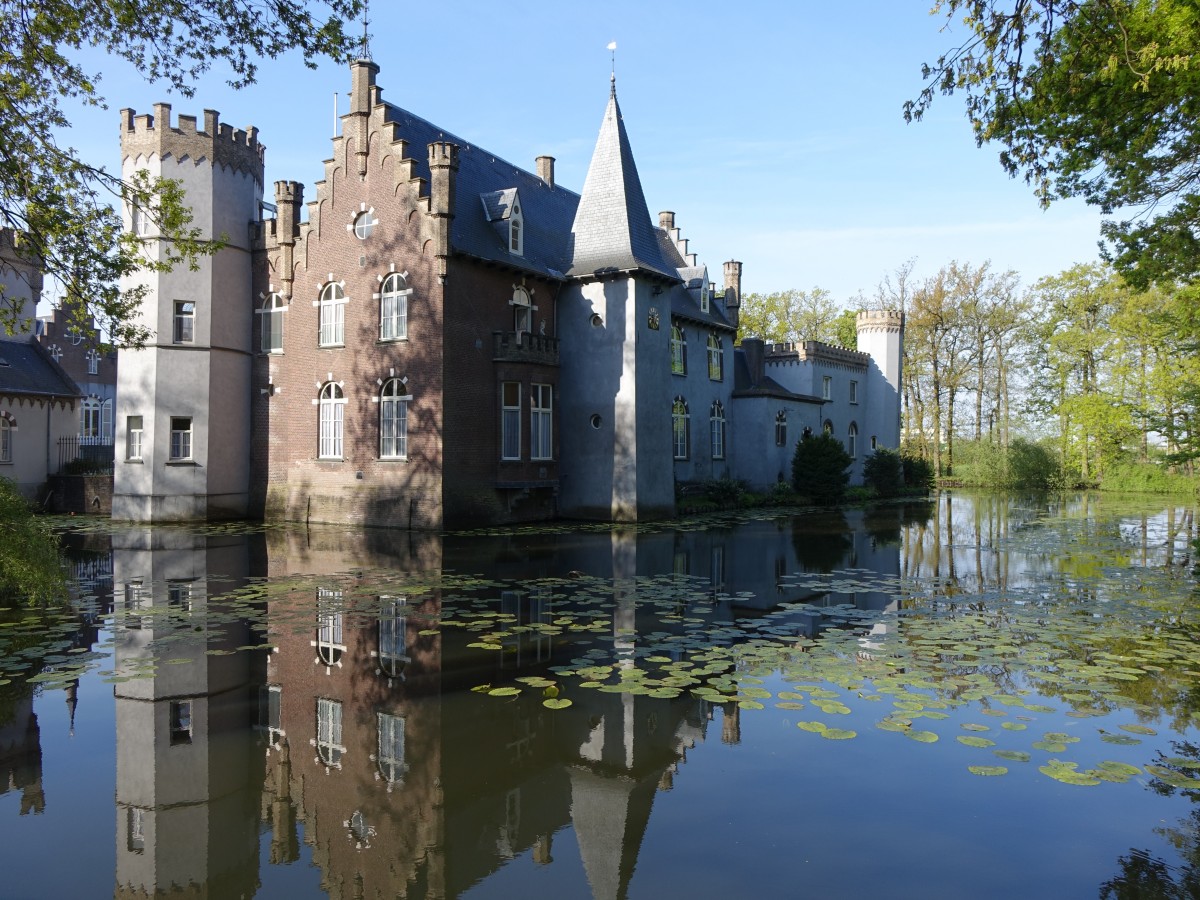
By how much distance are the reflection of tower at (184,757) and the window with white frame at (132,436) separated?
15854mm

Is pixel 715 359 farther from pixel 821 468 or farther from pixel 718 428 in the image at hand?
pixel 821 468

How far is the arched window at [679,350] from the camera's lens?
31.5 m

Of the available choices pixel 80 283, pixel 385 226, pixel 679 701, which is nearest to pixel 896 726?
pixel 679 701

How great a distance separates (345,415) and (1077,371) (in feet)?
146

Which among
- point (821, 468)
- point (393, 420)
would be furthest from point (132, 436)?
point (821, 468)

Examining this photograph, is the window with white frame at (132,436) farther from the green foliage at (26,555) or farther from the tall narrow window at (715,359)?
the tall narrow window at (715,359)

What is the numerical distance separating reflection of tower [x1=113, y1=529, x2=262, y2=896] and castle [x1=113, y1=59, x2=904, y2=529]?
1277 centimetres

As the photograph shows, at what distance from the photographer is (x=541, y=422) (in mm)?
25156

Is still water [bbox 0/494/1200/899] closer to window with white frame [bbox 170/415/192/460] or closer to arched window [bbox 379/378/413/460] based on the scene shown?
arched window [bbox 379/378/413/460]

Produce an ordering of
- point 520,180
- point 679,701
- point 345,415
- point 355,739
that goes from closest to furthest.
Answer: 1. point 355,739
2. point 679,701
3. point 345,415
4. point 520,180

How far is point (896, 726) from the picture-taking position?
6.24m

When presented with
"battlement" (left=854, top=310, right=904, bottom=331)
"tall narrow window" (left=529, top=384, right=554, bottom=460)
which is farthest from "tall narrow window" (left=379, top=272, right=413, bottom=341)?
"battlement" (left=854, top=310, right=904, bottom=331)

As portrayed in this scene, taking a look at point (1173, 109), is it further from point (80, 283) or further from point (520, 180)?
point (520, 180)

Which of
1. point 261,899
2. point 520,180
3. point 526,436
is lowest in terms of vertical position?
point 261,899
